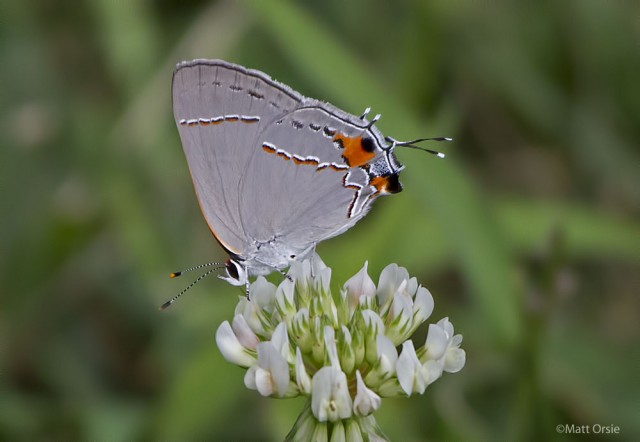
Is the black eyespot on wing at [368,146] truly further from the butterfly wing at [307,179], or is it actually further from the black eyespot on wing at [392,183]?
the black eyespot on wing at [392,183]

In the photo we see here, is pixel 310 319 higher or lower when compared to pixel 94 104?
lower

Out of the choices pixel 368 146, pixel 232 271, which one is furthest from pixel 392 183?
pixel 232 271

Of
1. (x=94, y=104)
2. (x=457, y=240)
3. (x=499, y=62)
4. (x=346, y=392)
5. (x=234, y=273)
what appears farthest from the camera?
(x=94, y=104)

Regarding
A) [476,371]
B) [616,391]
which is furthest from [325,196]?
[616,391]

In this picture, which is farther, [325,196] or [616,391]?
[616,391]

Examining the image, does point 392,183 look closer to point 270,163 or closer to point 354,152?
point 354,152

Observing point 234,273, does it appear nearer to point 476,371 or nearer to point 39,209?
point 476,371
